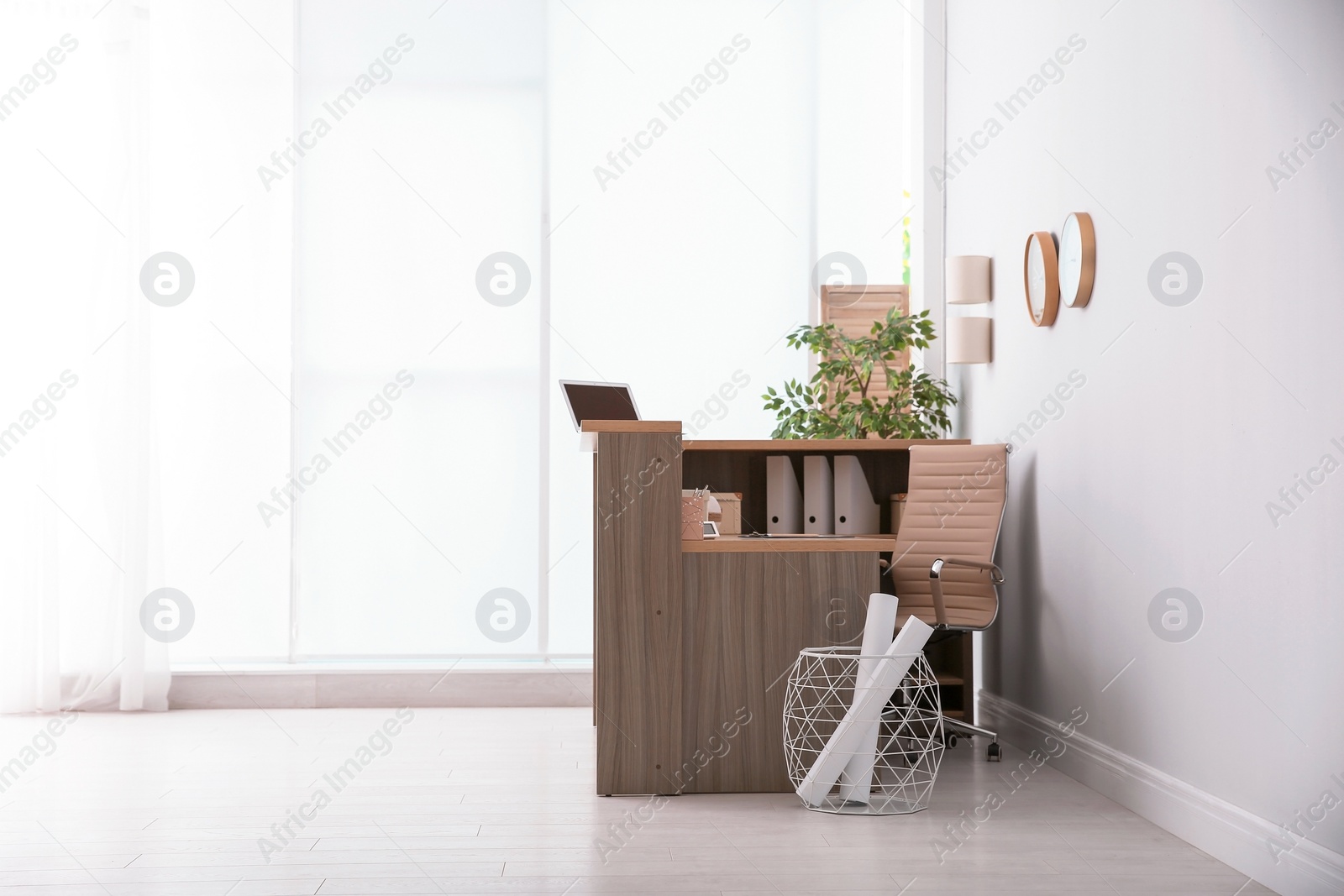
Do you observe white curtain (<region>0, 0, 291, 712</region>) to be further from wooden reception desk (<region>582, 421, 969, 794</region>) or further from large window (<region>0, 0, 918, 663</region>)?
wooden reception desk (<region>582, 421, 969, 794</region>)

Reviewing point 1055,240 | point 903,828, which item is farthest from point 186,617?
point 1055,240

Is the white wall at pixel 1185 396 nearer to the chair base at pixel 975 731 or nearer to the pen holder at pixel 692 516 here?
the chair base at pixel 975 731

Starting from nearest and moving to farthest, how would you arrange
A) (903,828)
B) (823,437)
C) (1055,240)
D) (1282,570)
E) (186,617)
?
1. (1282,570)
2. (903,828)
3. (1055,240)
4. (823,437)
5. (186,617)

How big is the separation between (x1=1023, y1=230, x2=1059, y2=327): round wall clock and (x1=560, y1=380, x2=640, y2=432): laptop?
1466 millimetres

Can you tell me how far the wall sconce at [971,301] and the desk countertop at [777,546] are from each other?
1.33 metres

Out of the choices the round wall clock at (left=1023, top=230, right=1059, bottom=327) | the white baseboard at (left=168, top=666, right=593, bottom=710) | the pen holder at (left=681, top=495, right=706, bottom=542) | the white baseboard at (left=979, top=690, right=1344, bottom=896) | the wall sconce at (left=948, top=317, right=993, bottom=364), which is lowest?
the white baseboard at (left=168, top=666, right=593, bottom=710)

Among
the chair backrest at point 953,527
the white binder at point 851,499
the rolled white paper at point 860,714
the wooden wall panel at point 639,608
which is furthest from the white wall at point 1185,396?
the wooden wall panel at point 639,608

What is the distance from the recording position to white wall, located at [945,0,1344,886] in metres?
2.29

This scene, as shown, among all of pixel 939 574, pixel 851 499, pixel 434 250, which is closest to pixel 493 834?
pixel 939 574

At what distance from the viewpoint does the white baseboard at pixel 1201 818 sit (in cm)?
228

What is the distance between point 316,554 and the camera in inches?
190

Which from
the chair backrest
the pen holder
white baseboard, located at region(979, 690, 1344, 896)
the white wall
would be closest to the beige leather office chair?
the chair backrest

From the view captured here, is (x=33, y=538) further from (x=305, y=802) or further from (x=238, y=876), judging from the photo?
(x=238, y=876)

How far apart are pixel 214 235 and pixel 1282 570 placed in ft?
14.3
